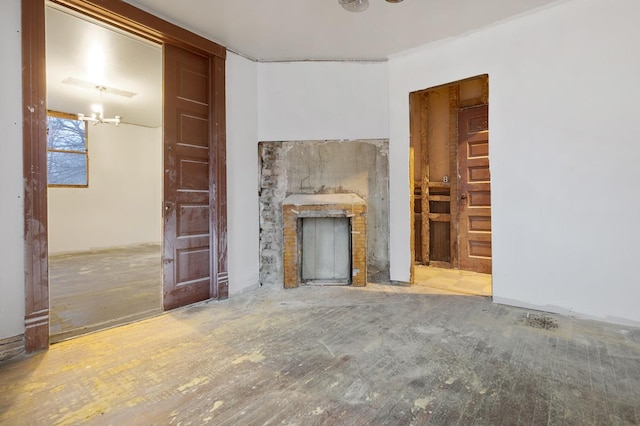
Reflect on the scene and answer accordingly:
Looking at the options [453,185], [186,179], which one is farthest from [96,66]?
[453,185]

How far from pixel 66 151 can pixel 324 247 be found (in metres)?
6.49

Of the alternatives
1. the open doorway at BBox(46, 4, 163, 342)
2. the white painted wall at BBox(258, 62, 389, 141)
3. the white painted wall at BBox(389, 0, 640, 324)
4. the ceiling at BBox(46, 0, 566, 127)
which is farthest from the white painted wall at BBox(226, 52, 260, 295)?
the white painted wall at BBox(389, 0, 640, 324)

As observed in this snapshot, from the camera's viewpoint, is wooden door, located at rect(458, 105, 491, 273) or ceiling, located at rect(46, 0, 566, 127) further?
wooden door, located at rect(458, 105, 491, 273)

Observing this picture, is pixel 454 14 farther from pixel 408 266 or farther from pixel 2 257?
pixel 2 257

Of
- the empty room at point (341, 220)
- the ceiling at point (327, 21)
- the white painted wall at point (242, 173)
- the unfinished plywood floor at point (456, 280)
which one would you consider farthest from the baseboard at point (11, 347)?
the unfinished plywood floor at point (456, 280)

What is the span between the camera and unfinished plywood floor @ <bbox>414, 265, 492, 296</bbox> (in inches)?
153

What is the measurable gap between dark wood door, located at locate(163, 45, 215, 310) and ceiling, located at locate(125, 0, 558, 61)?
1.46 ft

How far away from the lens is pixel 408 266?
13.5 feet

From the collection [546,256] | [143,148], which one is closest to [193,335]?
[546,256]

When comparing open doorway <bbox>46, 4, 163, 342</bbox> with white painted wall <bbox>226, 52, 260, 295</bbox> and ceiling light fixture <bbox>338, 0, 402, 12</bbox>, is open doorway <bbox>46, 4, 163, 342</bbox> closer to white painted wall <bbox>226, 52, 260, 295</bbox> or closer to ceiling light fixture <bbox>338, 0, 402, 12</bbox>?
white painted wall <bbox>226, 52, 260, 295</bbox>

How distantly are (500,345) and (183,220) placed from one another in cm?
310

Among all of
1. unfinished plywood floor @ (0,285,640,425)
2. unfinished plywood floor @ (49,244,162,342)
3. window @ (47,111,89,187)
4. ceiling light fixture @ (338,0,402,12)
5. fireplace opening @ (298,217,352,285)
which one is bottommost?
unfinished plywood floor @ (0,285,640,425)

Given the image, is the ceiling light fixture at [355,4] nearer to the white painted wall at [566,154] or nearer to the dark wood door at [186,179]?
the white painted wall at [566,154]

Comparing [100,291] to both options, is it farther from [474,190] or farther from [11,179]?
[474,190]
